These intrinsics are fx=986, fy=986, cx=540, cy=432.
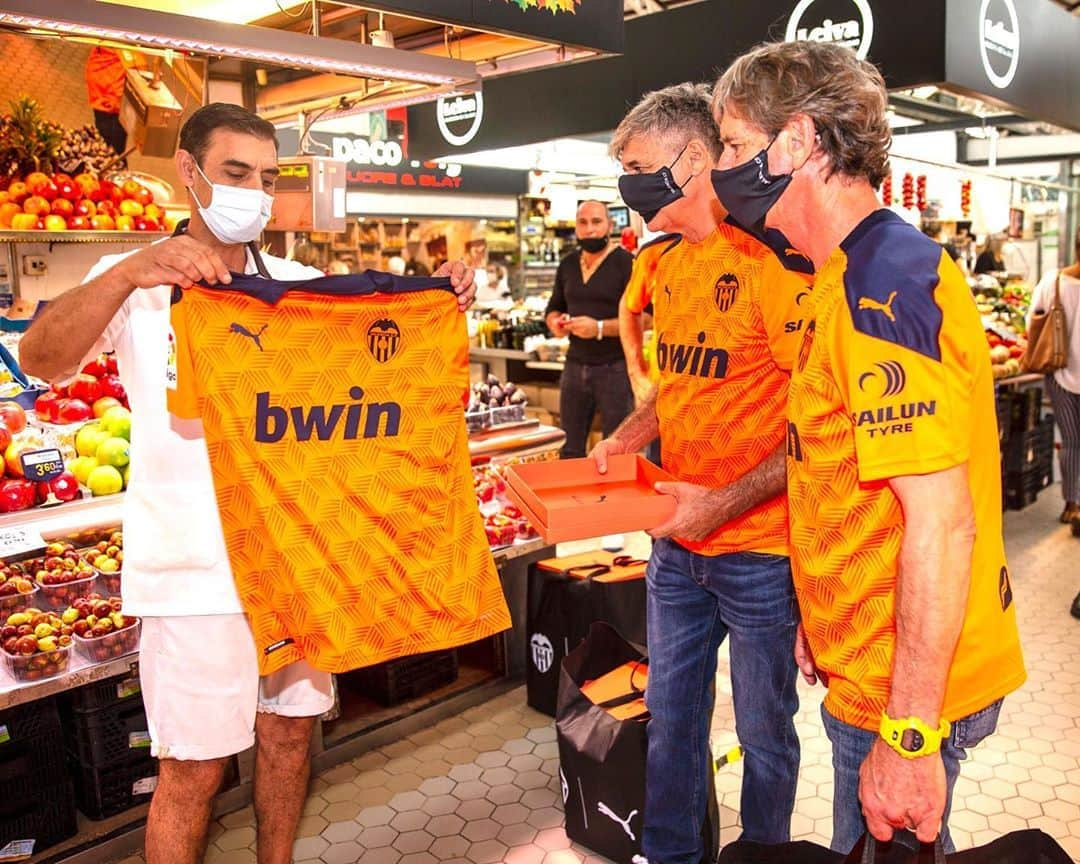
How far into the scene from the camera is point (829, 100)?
1787 millimetres

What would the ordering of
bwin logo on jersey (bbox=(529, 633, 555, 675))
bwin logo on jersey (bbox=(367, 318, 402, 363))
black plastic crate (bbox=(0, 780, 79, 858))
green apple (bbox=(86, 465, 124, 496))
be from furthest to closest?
1. bwin logo on jersey (bbox=(529, 633, 555, 675))
2. green apple (bbox=(86, 465, 124, 496))
3. black plastic crate (bbox=(0, 780, 79, 858))
4. bwin logo on jersey (bbox=(367, 318, 402, 363))

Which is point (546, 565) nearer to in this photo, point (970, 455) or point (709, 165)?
point (709, 165)

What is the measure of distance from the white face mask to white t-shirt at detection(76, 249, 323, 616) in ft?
0.66

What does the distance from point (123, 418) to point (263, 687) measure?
1844 millimetres

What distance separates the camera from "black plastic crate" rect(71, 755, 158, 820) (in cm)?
329

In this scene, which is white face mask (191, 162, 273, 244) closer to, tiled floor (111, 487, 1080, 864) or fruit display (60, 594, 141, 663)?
fruit display (60, 594, 141, 663)

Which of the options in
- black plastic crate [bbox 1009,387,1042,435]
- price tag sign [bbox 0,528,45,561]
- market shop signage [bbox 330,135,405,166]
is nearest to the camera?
price tag sign [bbox 0,528,45,561]

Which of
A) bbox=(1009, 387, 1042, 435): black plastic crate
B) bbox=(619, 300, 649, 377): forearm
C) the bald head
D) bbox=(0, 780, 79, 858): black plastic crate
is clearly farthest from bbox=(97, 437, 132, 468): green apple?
bbox=(1009, 387, 1042, 435): black plastic crate

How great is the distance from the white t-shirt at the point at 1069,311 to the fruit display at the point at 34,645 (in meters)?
5.96

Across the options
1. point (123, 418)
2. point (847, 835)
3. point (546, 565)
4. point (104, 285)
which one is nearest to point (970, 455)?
point (847, 835)

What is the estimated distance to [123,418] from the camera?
3.96m

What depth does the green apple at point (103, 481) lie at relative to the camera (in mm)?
3596

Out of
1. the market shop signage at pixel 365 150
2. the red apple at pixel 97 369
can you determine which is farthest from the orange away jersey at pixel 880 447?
the market shop signage at pixel 365 150

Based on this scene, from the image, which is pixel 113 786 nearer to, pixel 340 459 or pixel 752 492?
pixel 340 459
